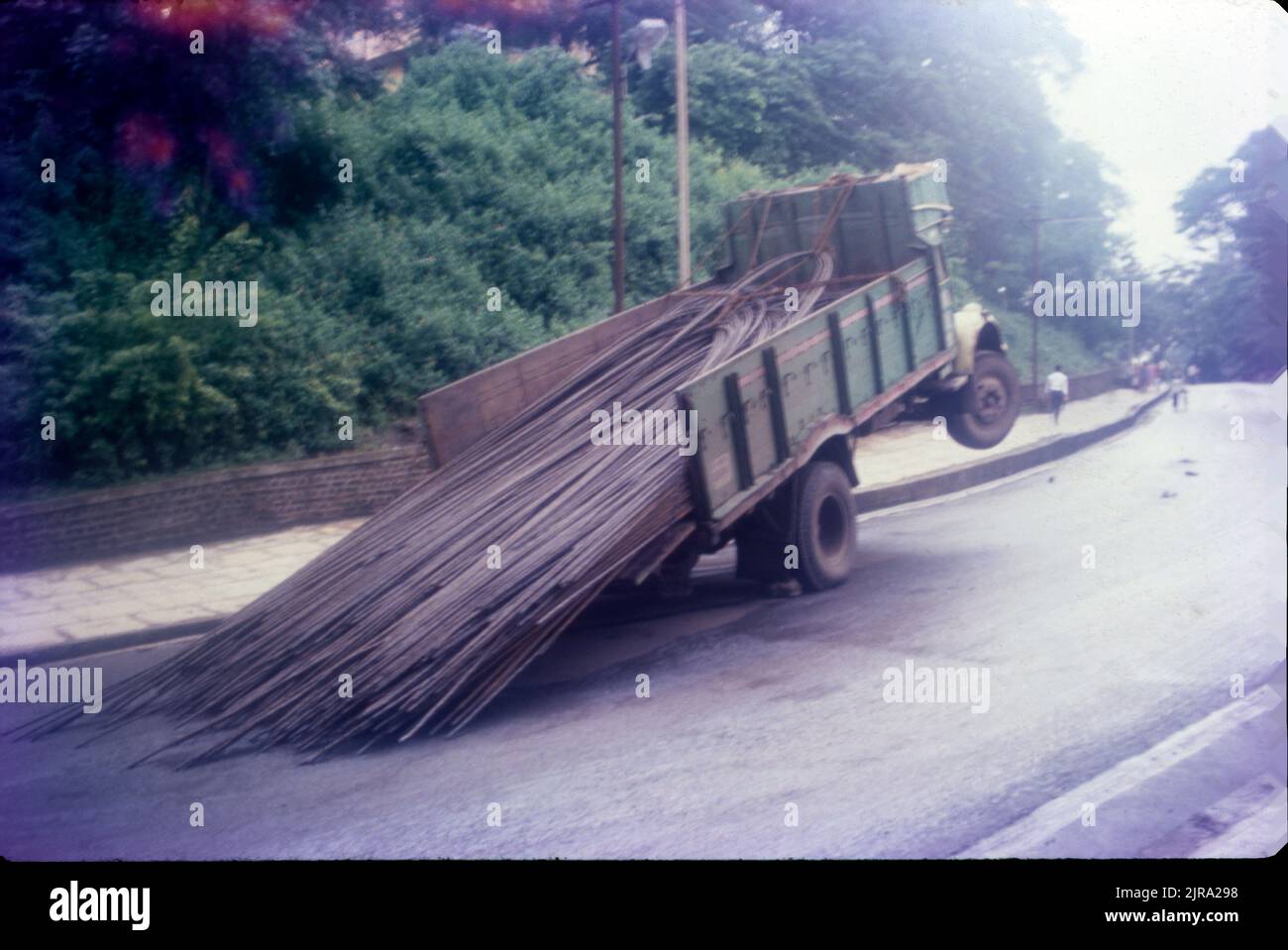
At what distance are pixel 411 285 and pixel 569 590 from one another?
769cm

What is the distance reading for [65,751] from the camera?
5762mm

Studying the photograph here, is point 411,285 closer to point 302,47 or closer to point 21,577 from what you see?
point 302,47

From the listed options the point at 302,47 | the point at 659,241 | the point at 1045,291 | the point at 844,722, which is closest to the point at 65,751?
the point at 844,722

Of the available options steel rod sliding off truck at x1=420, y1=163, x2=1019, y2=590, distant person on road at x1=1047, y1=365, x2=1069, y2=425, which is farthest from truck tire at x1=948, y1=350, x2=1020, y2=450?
distant person on road at x1=1047, y1=365, x2=1069, y2=425

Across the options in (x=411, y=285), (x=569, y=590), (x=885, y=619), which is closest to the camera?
(x=569, y=590)

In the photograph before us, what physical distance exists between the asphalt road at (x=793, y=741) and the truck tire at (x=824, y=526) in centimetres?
23

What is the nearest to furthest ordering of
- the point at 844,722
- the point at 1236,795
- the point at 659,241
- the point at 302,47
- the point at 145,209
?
the point at 1236,795 < the point at 844,722 < the point at 302,47 < the point at 145,209 < the point at 659,241

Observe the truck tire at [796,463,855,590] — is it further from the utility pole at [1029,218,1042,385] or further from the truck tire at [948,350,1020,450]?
the utility pole at [1029,218,1042,385]

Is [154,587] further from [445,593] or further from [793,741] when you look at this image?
[793,741]

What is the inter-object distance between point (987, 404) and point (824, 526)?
6.61 ft

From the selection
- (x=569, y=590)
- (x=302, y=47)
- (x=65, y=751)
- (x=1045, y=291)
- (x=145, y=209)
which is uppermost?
(x=302, y=47)

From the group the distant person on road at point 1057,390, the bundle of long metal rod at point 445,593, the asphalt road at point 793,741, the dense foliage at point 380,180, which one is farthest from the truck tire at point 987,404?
the bundle of long metal rod at point 445,593

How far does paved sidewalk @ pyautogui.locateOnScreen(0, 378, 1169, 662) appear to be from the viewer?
8.14 m
